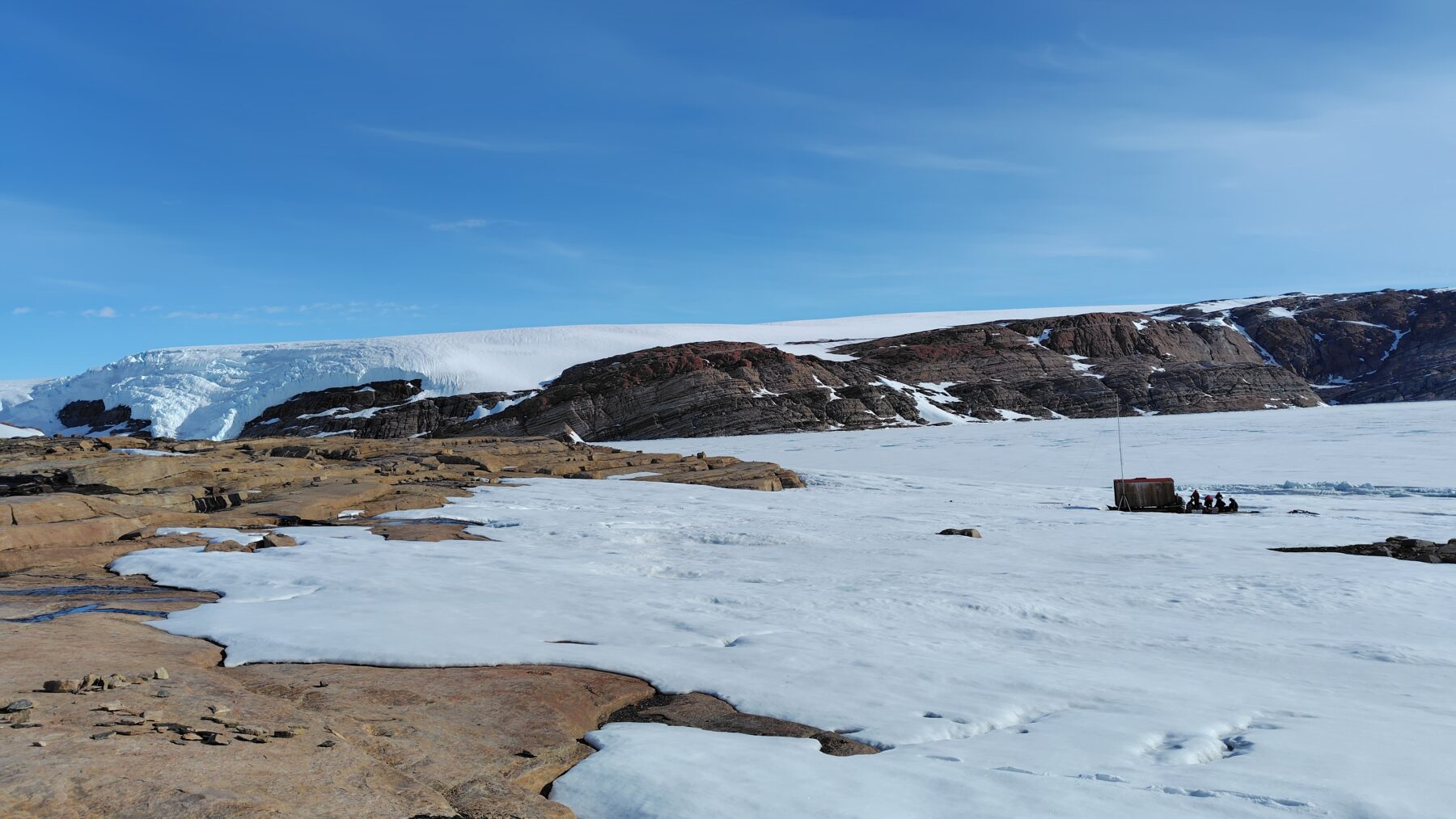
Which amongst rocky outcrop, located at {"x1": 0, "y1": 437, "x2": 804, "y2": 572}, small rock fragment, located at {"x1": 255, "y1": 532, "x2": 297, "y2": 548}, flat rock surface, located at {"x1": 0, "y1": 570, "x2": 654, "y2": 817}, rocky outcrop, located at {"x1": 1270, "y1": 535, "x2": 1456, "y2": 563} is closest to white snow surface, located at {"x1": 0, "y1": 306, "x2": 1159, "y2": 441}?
rocky outcrop, located at {"x1": 0, "y1": 437, "x2": 804, "y2": 572}

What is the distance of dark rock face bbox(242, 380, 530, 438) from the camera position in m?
76.9

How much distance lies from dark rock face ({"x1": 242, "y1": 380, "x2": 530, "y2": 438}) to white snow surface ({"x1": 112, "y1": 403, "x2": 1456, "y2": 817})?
195 ft

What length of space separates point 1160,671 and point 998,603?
10.2 ft

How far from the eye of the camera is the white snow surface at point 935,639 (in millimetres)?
4883

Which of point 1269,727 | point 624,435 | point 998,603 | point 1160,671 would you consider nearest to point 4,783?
point 1269,727

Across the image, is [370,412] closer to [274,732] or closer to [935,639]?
[935,639]

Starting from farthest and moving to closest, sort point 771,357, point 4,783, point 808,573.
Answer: point 771,357 < point 808,573 < point 4,783

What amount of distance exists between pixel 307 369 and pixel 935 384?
208ft

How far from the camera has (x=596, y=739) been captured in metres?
5.67

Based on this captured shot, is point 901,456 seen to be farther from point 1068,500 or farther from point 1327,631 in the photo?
point 1327,631

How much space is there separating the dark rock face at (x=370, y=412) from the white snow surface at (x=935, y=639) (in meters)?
59.5

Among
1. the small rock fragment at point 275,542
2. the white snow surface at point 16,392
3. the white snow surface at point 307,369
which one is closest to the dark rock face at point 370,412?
the white snow surface at point 307,369

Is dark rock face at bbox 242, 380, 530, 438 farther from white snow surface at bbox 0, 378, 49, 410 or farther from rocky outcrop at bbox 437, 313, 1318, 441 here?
white snow surface at bbox 0, 378, 49, 410

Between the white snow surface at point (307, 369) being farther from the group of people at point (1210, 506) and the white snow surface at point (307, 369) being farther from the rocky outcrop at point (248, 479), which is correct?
the group of people at point (1210, 506)
